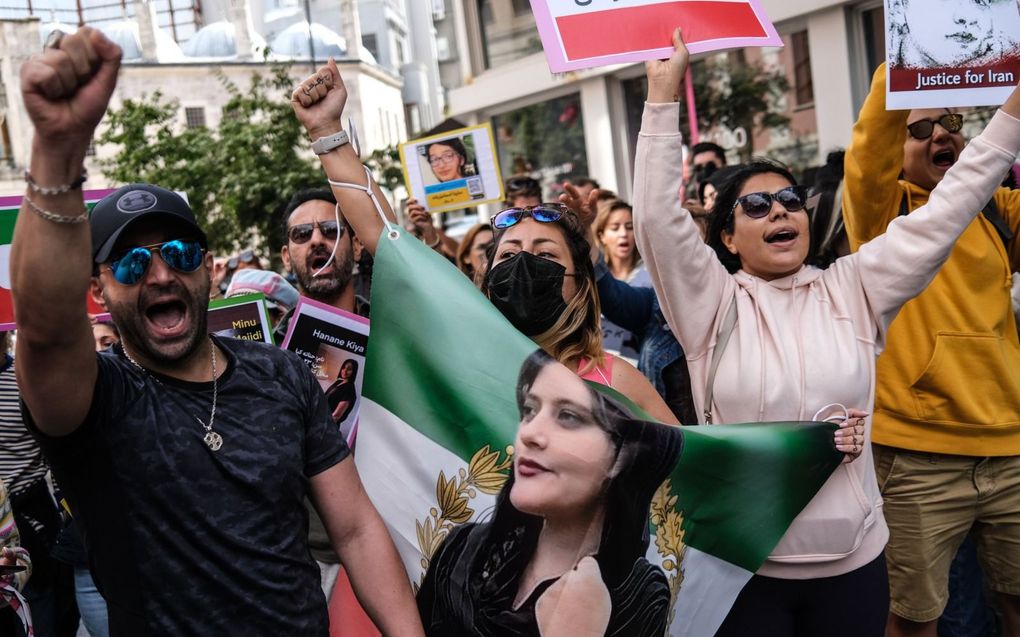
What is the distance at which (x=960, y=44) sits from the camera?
11.3 ft

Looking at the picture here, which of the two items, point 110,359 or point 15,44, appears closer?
point 110,359

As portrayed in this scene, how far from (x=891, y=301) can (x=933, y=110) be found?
3.73ft

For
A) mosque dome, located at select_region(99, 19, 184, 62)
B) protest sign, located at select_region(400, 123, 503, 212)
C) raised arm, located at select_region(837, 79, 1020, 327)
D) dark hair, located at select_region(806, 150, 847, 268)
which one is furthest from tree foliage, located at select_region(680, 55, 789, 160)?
mosque dome, located at select_region(99, 19, 184, 62)

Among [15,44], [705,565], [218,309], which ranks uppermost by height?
[15,44]

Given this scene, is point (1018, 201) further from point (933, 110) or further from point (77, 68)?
point (77, 68)

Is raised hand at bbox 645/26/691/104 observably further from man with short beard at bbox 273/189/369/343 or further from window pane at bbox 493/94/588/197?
window pane at bbox 493/94/588/197

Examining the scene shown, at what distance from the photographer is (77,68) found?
1.77 m

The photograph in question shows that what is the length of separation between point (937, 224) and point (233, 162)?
16041 mm

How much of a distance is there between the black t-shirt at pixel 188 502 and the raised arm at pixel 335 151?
0.65 metres


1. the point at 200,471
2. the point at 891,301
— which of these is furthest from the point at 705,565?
the point at 200,471

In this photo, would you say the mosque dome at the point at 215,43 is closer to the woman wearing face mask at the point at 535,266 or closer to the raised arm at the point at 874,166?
the raised arm at the point at 874,166

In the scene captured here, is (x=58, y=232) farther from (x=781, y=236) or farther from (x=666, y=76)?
(x=781, y=236)

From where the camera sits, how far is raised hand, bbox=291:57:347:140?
9.57ft

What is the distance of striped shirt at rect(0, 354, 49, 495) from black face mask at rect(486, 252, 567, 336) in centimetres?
224
